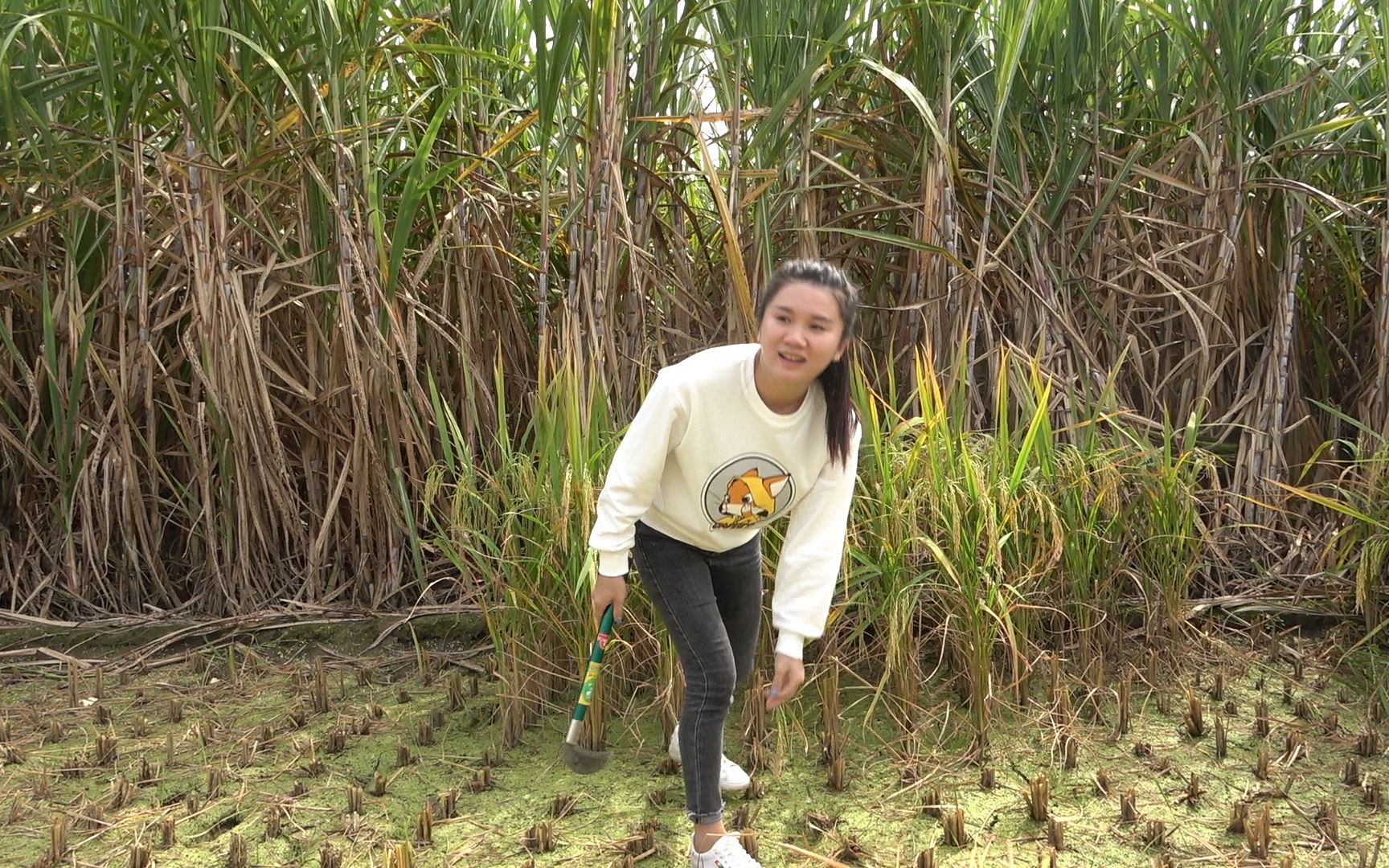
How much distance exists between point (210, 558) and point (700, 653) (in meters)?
1.92

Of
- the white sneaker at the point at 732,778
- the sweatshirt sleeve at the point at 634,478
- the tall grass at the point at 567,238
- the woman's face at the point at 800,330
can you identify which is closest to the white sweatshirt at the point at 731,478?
the sweatshirt sleeve at the point at 634,478

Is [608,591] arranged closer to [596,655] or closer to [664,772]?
[596,655]

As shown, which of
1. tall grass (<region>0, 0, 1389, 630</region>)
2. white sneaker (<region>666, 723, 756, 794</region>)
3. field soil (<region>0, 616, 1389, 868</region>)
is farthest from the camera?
tall grass (<region>0, 0, 1389, 630</region>)

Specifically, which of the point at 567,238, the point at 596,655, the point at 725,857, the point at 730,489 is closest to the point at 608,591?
the point at 596,655

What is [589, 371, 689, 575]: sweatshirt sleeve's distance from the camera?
6.77ft

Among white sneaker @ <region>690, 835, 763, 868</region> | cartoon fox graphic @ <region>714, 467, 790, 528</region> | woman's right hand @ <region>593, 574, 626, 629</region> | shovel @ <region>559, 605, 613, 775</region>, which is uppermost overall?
cartoon fox graphic @ <region>714, 467, 790, 528</region>

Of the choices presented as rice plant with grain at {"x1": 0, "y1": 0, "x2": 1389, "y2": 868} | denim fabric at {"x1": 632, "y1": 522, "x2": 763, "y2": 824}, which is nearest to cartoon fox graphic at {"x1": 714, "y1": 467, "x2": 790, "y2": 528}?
denim fabric at {"x1": 632, "y1": 522, "x2": 763, "y2": 824}

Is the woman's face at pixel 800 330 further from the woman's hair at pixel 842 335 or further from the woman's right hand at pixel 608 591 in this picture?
the woman's right hand at pixel 608 591

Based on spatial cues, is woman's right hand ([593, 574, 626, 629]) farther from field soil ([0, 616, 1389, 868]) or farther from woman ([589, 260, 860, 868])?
field soil ([0, 616, 1389, 868])

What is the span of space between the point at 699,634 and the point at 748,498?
0.86ft

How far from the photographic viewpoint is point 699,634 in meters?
2.11

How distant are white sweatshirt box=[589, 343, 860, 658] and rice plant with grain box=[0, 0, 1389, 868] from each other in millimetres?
432

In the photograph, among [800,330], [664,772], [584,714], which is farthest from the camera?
[664,772]

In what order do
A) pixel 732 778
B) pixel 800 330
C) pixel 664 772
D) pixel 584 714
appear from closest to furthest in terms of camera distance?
pixel 800 330 → pixel 584 714 → pixel 732 778 → pixel 664 772
